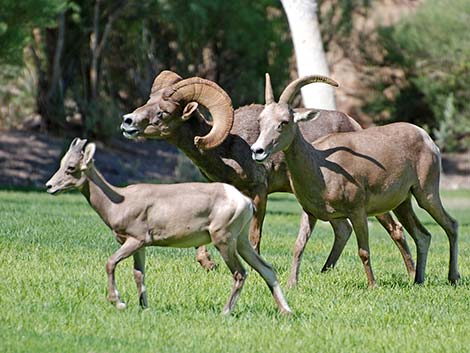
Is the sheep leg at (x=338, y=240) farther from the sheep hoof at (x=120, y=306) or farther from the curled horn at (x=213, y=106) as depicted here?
the sheep hoof at (x=120, y=306)

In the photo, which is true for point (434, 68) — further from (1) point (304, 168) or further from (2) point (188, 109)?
(1) point (304, 168)

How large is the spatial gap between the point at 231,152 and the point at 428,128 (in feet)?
78.7

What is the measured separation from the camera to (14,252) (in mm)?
12453

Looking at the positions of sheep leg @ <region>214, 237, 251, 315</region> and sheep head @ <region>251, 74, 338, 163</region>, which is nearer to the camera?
sheep leg @ <region>214, 237, 251, 315</region>

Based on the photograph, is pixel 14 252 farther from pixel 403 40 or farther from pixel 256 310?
pixel 403 40

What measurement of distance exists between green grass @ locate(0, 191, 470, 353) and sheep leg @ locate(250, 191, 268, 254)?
1.21 feet

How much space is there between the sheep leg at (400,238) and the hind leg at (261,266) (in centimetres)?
410

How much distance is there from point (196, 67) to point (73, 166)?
25.5m

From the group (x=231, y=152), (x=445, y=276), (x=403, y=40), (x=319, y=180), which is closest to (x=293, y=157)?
(x=319, y=180)

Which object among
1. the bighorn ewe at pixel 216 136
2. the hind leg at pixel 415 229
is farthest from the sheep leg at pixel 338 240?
the hind leg at pixel 415 229

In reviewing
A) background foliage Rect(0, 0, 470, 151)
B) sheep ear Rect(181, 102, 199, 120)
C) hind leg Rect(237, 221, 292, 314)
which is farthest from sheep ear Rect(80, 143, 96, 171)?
background foliage Rect(0, 0, 470, 151)

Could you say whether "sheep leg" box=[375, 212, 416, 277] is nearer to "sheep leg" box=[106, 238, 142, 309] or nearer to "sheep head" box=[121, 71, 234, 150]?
"sheep head" box=[121, 71, 234, 150]

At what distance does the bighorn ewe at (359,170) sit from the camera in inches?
448

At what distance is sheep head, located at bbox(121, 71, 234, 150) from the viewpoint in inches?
497
